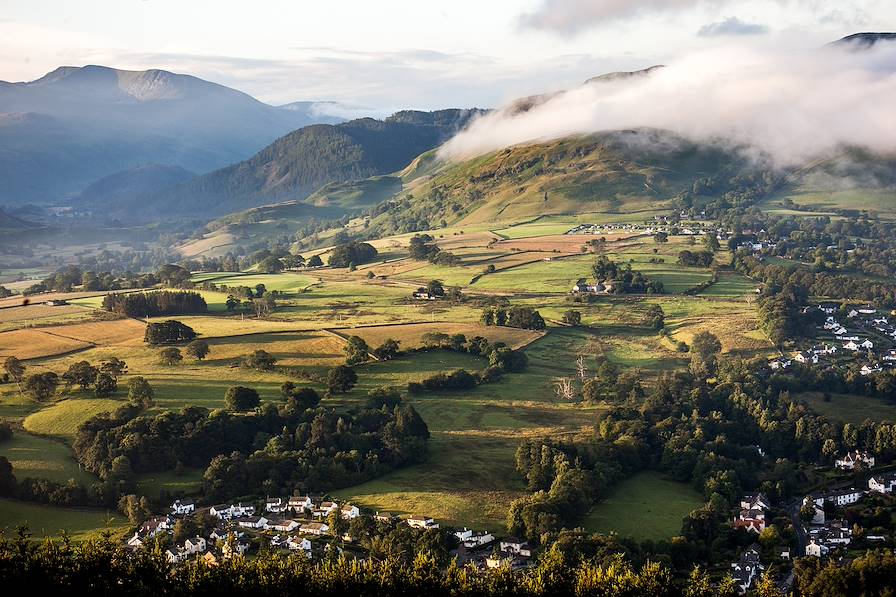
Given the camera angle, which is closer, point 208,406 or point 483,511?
point 483,511

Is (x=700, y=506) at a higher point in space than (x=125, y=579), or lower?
lower

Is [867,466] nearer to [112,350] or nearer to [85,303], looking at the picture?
[112,350]

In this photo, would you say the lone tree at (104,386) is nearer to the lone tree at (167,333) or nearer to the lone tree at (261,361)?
the lone tree at (261,361)

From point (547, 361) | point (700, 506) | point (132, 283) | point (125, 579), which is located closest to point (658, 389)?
point (547, 361)

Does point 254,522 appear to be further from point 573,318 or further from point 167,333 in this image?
point 573,318

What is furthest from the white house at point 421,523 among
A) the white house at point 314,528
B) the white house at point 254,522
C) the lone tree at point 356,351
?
the lone tree at point 356,351

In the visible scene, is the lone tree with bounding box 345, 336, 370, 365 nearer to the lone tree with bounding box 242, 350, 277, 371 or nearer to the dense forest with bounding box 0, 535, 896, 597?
the lone tree with bounding box 242, 350, 277, 371
